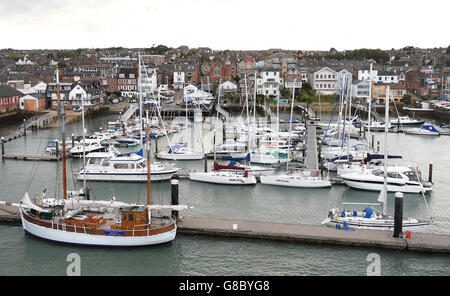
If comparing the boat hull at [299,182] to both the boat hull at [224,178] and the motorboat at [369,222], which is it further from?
the motorboat at [369,222]

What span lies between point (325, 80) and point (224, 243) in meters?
55.0

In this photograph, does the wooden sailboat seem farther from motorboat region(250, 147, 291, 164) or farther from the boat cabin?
motorboat region(250, 147, 291, 164)

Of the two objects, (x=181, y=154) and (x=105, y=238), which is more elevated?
(x=181, y=154)

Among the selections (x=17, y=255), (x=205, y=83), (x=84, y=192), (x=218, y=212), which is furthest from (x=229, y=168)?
(x=205, y=83)

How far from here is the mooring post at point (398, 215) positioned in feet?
52.9

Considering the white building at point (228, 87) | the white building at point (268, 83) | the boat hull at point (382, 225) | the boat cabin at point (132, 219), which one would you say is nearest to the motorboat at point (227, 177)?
the boat hull at point (382, 225)

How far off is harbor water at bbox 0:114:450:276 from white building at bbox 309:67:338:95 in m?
37.5

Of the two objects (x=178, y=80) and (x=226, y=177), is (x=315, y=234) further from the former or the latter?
(x=178, y=80)

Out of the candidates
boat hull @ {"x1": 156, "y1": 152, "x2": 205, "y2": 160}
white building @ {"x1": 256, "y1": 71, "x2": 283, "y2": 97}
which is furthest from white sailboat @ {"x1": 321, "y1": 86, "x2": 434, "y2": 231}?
white building @ {"x1": 256, "y1": 71, "x2": 283, "y2": 97}

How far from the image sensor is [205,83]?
2854 inches

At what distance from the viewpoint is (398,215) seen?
1616 centimetres

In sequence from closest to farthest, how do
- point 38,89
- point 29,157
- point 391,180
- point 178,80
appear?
point 391,180 → point 29,157 → point 38,89 → point 178,80

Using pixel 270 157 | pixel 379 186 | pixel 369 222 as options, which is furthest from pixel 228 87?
pixel 369 222

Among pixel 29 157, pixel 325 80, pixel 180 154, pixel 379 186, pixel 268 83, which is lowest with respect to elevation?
pixel 379 186
